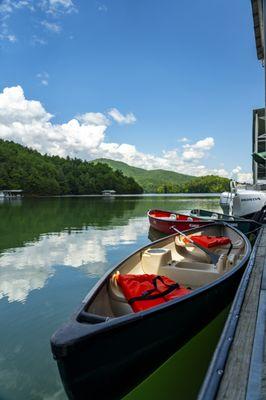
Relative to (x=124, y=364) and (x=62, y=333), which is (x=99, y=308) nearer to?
(x=124, y=364)

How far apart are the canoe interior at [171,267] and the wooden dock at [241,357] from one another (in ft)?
5.37

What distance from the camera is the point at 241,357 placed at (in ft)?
9.90

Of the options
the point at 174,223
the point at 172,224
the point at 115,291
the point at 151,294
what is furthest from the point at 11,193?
the point at 151,294

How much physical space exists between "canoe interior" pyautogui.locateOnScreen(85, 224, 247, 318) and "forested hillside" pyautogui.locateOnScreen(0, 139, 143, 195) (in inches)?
4220

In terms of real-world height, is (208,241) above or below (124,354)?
above

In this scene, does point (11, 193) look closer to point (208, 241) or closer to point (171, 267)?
point (208, 241)

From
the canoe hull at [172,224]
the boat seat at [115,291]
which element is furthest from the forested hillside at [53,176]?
the boat seat at [115,291]

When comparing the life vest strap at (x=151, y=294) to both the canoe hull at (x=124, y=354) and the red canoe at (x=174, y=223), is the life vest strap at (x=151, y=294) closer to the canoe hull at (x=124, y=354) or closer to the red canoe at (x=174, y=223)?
the canoe hull at (x=124, y=354)

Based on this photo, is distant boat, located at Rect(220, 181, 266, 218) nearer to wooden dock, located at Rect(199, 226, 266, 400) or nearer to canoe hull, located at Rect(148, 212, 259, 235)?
canoe hull, located at Rect(148, 212, 259, 235)

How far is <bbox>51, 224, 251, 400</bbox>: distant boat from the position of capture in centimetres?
322

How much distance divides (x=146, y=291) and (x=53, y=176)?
125 metres

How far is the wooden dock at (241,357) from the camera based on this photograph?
2.48 metres

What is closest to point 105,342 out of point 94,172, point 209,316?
point 209,316

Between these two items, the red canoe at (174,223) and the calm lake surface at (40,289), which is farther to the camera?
the red canoe at (174,223)
